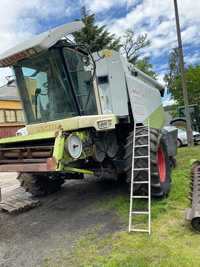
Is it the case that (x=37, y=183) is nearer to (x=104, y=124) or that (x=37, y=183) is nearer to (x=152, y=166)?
(x=104, y=124)

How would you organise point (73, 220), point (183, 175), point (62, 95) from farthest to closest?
point (183, 175), point (62, 95), point (73, 220)

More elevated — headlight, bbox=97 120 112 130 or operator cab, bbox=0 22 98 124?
operator cab, bbox=0 22 98 124

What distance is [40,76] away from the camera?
5.58 meters

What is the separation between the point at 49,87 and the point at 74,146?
1.32 m

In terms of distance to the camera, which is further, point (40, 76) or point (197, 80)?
point (197, 80)

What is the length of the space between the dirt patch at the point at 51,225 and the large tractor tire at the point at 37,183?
0.25 m

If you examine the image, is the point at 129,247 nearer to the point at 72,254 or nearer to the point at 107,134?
the point at 72,254

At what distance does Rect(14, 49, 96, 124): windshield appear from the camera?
17.9 ft

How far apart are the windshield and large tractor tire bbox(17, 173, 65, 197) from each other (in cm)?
170

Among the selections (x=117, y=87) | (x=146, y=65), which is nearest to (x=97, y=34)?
(x=146, y=65)

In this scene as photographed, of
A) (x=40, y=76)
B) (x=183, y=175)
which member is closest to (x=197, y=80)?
(x=183, y=175)

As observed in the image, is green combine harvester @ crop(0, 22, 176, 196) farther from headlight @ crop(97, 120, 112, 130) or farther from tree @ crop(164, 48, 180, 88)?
tree @ crop(164, 48, 180, 88)

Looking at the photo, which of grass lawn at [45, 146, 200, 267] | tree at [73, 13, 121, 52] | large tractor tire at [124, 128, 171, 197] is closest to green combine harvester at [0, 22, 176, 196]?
large tractor tire at [124, 128, 171, 197]

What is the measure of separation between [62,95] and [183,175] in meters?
3.60
